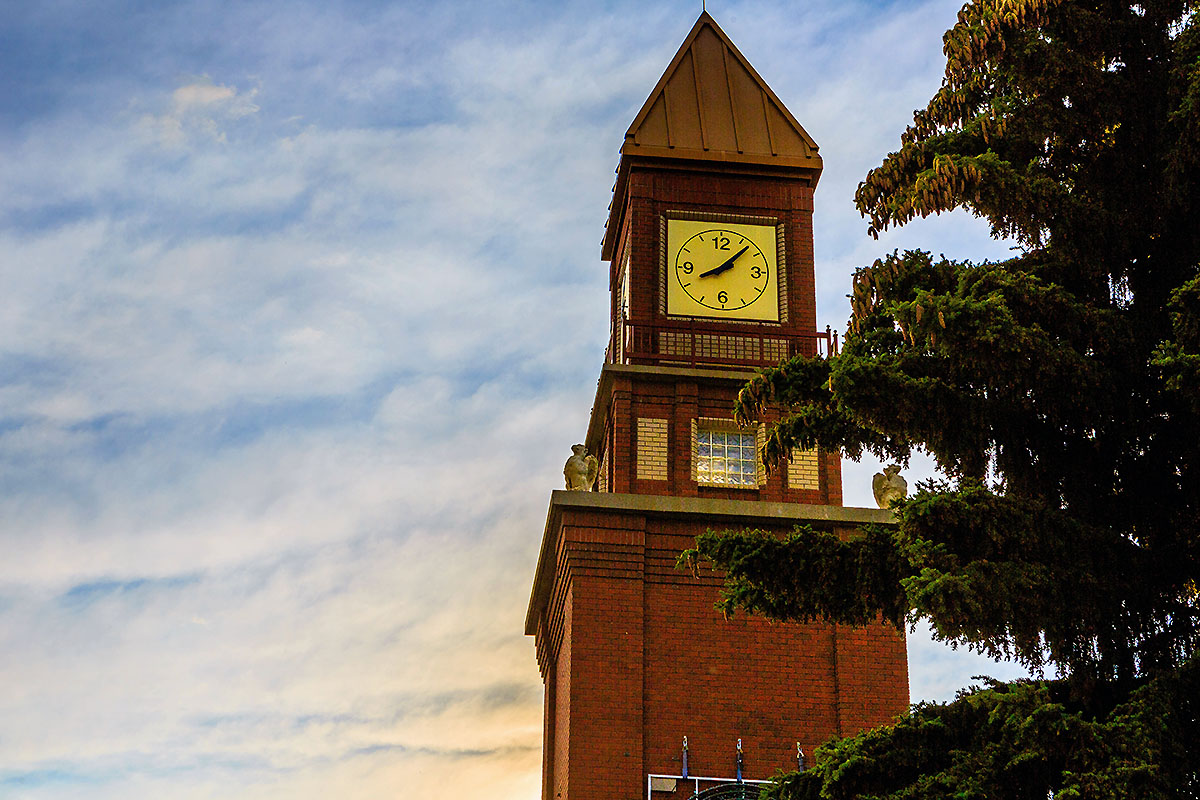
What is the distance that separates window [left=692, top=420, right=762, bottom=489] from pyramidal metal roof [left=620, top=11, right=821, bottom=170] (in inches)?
194

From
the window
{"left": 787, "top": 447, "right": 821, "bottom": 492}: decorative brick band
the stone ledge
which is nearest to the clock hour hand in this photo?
the window

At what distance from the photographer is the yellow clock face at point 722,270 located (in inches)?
1040

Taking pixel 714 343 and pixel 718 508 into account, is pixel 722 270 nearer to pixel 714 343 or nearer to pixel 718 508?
pixel 714 343

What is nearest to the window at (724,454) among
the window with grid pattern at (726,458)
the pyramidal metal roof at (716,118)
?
the window with grid pattern at (726,458)

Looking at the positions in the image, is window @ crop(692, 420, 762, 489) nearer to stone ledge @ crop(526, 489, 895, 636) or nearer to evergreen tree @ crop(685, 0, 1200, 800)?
stone ledge @ crop(526, 489, 895, 636)

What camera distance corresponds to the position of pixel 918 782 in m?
12.0

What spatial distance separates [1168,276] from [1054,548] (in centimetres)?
288

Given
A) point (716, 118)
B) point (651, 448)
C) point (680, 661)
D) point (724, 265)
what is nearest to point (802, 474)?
point (651, 448)

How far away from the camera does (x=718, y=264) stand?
2688 cm

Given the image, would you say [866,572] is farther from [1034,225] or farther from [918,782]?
[1034,225]

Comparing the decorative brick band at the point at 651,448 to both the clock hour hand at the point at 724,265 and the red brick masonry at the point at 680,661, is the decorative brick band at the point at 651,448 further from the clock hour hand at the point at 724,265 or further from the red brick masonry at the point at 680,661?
the clock hour hand at the point at 724,265

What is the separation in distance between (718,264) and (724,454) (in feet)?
11.5

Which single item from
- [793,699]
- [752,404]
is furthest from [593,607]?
[752,404]

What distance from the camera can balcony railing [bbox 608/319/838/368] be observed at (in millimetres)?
25891
